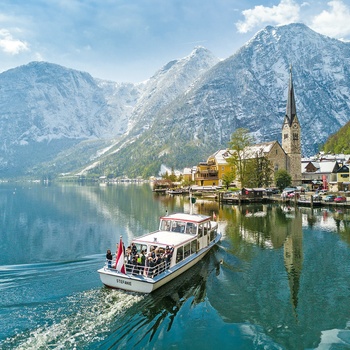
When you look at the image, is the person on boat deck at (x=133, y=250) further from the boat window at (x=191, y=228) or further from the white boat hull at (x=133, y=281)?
the boat window at (x=191, y=228)

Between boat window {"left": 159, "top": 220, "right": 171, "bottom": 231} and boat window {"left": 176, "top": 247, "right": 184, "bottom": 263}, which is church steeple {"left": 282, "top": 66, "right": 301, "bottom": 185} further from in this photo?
boat window {"left": 176, "top": 247, "right": 184, "bottom": 263}

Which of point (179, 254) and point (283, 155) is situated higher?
point (283, 155)

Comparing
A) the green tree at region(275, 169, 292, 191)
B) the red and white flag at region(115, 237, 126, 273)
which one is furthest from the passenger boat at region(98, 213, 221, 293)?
the green tree at region(275, 169, 292, 191)

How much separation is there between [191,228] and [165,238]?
4181mm

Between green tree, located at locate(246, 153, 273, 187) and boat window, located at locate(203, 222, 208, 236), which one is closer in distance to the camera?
boat window, located at locate(203, 222, 208, 236)

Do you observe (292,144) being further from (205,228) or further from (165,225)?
(165,225)

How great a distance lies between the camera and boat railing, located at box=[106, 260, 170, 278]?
24.6 meters

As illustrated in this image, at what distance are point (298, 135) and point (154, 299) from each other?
4825 inches

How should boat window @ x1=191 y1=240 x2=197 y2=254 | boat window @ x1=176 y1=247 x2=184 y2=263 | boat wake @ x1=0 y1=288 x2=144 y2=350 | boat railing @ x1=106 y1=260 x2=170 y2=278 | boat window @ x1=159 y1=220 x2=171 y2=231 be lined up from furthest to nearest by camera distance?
boat window @ x1=159 y1=220 x2=171 y2=231, boat window @ x1=191 y1=240 x2=197 y2=254, boat window @ x1=176 y1=247 x2=184 y2=263, boat railing @ x1=106 y1=260 x2=170 y2=278, boat wake @ x1=0 y1=288 x2=144 y2=350

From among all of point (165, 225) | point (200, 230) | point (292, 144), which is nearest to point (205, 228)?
point (200, 230)

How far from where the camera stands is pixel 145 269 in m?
25.1

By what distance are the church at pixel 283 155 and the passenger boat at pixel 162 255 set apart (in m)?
83.5

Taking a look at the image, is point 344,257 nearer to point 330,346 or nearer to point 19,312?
point 330,346

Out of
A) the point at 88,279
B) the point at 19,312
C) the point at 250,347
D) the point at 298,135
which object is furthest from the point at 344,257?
the point at 298,135
